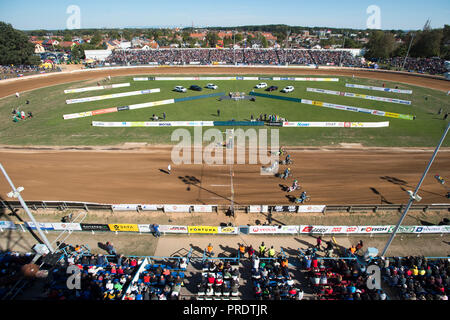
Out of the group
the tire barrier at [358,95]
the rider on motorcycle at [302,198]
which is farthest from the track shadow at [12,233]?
the tire barrier at [358,95]

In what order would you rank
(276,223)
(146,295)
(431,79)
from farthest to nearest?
1. (431,79)
2. (276,223)
3. (146,295)

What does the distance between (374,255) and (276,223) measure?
697 centimetres

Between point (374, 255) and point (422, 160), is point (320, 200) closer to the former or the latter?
point (374, 255)

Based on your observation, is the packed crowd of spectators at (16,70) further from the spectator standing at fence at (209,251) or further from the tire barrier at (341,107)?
the spectator standing at fence at (209,251)

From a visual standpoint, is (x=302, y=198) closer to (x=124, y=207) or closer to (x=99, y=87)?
(x=124, y=207)

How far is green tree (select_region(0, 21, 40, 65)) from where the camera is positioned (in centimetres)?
7256

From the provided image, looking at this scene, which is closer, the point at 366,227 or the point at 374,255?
the point at 374,255

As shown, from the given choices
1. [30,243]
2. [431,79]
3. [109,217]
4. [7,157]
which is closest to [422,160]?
[109,217]

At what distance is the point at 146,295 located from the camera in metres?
13.0

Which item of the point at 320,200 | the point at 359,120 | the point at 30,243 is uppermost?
the point at 359,120

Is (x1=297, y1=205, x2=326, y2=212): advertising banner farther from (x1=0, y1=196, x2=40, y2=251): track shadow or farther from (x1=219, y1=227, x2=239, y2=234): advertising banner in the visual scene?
(x1=0, y1=196, x2=40, y2=251): track shadow

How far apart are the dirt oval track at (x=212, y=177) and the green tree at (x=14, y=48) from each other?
62.6 metres

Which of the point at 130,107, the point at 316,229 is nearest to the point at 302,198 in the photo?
the point at 316,229

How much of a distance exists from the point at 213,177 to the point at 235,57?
233 feet
